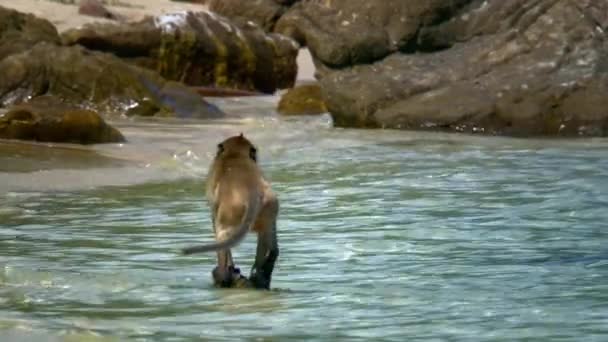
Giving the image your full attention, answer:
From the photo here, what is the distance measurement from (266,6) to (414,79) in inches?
518

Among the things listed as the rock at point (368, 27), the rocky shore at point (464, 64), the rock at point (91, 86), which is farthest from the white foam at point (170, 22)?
the rock at point (368, 27)

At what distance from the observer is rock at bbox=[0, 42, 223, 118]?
54.9ft

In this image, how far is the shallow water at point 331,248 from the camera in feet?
16.6

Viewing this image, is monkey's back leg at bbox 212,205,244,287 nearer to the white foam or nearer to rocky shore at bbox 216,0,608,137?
rocky shore at bbox 216,0,608,137

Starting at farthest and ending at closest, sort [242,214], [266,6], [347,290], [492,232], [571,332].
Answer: [266,6]
[492,232]
[347,290]
[242,214]
[571,332]

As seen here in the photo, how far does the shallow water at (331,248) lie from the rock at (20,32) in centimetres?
652

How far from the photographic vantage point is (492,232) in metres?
7.55

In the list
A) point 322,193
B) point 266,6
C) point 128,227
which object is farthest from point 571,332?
point 266,6

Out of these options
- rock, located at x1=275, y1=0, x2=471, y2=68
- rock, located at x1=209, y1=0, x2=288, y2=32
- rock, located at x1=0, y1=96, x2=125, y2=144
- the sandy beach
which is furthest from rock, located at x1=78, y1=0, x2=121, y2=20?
rock, located at x1=0, y1=96, x2=125, y2=144

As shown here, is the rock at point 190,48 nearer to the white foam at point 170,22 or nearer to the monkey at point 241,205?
the white foam at point 170,22

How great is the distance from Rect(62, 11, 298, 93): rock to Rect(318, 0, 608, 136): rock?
5.07m

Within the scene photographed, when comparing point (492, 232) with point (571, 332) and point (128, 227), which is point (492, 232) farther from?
point (571, 332)

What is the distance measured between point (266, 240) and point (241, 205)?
0.63 ft

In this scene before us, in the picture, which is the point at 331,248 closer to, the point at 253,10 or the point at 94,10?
the point at 94,10
